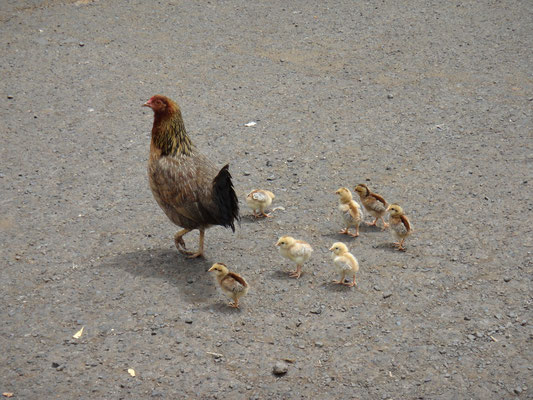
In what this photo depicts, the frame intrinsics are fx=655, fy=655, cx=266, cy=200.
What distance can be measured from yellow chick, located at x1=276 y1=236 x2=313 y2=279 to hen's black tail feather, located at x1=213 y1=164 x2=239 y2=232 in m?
0.51

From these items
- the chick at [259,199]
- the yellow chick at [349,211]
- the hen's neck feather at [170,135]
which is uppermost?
the hen's neck feather at [170,135]

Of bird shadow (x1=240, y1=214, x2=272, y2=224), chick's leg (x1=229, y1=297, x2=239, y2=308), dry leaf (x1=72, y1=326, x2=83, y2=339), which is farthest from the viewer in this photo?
bird shadow (x1=240, y1=214, x2=272, y2=224)

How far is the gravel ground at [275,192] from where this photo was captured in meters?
4.94

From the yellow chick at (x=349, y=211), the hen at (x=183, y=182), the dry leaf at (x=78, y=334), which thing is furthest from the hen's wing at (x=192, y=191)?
the dry leaf at (x=78, y=334)

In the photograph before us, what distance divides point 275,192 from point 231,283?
202 cm

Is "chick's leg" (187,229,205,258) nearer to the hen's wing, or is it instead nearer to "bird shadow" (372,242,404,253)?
the hen's wing

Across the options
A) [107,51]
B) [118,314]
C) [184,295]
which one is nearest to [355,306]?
[184,295]

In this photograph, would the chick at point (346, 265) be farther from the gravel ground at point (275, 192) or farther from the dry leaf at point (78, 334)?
the dry leaf at point (78, 334)

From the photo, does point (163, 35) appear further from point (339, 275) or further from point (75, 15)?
point (339, 275)

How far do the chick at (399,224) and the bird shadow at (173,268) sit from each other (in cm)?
177

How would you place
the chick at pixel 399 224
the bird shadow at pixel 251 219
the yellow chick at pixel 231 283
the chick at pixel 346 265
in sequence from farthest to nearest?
the bird shadow at pixel 251 219
the chick at pixel 399 224
the chick at pixel 346 265
the yellow chick at pixel 231 283

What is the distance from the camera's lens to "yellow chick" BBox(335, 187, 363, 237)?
6.34 meters

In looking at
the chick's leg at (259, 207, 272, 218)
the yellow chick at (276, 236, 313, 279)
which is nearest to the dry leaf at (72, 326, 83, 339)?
the yellow chick at (276, 236, 313, 279)

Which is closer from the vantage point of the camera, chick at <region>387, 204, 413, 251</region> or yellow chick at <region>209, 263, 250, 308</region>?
yellow chick at <region>209, 263, 250, 308</region>
